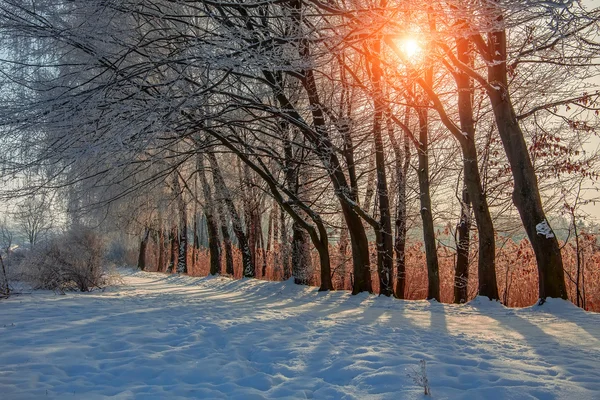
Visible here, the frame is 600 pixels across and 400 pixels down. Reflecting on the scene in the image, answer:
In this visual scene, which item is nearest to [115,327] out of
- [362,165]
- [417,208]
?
[362,165]

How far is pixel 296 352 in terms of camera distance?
14.5 ft

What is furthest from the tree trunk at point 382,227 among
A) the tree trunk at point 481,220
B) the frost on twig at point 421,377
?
the frost on twig at point 421,377

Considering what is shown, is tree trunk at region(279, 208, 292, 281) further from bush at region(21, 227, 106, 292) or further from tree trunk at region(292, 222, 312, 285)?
bush at region(21, 227, 106, 292)

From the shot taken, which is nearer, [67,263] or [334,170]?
[334,170]

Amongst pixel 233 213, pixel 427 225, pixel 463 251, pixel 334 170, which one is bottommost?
pixel 463 251

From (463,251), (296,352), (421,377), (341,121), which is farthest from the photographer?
(463,251)

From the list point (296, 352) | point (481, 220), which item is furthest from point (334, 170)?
point (296, 352)

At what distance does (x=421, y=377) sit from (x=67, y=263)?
968cm

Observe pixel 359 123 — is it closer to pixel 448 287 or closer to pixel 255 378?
pixel 448 287

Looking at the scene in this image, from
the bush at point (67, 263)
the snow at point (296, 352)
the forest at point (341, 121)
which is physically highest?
the forest at point (341, 121)

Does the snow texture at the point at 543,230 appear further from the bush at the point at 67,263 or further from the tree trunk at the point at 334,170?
the bush at the point at 67,263

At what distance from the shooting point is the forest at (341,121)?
631 cm

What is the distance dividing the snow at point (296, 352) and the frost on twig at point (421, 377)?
0.05 meters

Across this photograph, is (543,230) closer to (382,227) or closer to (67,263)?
(382,227)
